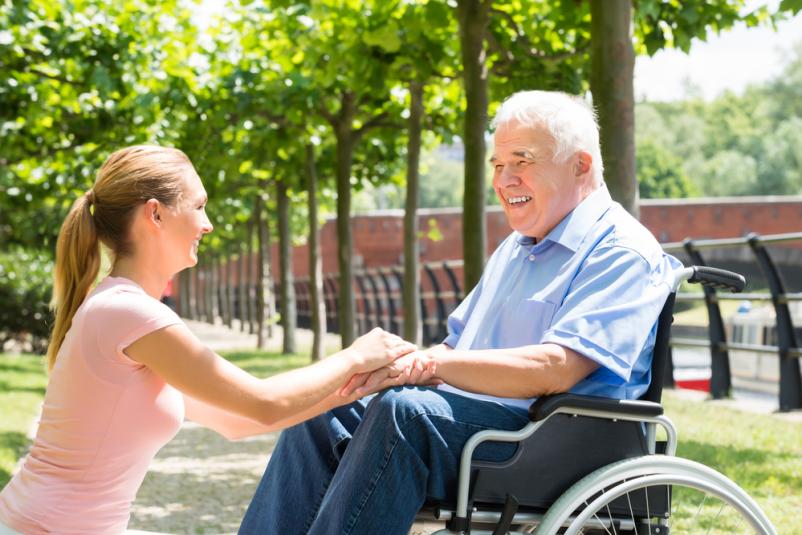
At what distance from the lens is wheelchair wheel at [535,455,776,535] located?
9.68ft

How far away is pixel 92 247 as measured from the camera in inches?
109

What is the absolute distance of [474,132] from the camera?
8.61m

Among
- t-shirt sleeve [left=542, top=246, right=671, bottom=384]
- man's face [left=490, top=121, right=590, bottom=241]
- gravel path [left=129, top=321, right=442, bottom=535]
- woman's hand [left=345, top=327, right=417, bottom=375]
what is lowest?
gravel path [left=129, top=321, right=442, bottom=535]

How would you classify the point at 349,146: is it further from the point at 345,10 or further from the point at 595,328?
the point at 595,328

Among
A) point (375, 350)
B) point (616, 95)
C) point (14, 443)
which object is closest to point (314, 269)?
point (14, 443)

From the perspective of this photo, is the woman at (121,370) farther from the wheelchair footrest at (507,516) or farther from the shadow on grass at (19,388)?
the shadow on grass at (19,388)

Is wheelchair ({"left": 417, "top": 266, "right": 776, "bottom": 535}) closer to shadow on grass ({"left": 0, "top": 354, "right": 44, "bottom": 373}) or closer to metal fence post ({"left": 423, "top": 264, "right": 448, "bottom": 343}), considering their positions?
shadow on grass ({"left": 0, "top": 354, "right": 44, "bottom": 373})

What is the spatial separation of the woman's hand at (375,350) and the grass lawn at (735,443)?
2482 millimetres

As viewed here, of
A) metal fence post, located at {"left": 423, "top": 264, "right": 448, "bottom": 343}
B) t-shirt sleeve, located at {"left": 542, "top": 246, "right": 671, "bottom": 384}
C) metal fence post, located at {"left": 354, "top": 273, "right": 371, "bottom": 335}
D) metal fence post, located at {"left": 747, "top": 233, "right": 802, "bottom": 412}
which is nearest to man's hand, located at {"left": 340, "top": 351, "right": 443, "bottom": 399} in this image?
t-shirt sleeve, located at {"left": 542, "top": 246, "right": 671, "bottom": 384}

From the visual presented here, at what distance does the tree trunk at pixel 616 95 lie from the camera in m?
6.24

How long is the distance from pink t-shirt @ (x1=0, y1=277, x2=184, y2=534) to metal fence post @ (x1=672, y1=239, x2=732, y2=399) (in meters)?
8.55

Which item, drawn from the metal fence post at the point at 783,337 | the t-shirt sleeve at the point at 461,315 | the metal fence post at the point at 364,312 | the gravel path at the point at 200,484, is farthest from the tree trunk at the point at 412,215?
the metal fence post at the point at 364,312

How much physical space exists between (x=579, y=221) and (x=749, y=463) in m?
3.70

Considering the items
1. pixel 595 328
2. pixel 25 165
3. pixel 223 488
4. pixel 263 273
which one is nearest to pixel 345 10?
pixel 223 488
